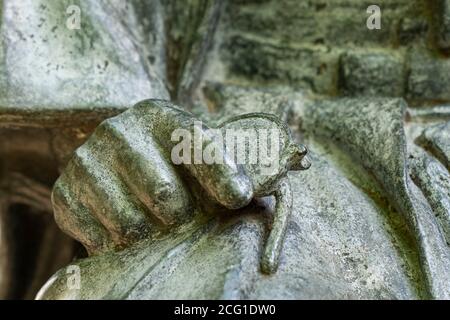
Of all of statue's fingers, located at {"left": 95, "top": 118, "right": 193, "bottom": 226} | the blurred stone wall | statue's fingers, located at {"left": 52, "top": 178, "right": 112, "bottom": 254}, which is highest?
the blurred stone wall

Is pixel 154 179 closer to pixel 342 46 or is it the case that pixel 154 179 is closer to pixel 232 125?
pixel 232 125

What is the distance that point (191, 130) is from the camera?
70 cm

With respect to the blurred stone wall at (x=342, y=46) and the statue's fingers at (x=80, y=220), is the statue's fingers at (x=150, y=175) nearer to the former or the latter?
the statue's fingers at (x=80, y=220)

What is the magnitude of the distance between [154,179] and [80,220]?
11 cm

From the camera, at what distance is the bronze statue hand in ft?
2.24

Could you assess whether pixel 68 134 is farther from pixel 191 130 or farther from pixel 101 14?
pixel 191 130

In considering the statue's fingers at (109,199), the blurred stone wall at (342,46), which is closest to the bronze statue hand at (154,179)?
the statue's fingers at (109,199)

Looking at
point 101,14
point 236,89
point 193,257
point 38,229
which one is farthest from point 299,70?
point 38,229

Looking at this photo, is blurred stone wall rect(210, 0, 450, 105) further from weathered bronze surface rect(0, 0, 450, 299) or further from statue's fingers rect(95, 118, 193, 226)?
statue's fingers rect(95, 118, 193, 226)

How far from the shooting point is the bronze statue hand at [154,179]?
2.24ft

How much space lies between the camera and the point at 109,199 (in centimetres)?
73

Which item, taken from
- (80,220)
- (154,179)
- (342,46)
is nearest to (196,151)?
(154,179)

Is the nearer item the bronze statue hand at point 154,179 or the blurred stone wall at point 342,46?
the bronze statue hand at point 154,179

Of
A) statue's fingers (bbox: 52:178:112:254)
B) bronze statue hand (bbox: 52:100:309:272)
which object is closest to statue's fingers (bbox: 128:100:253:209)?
bronze statue hand (bbox: 52:100:309:272)
